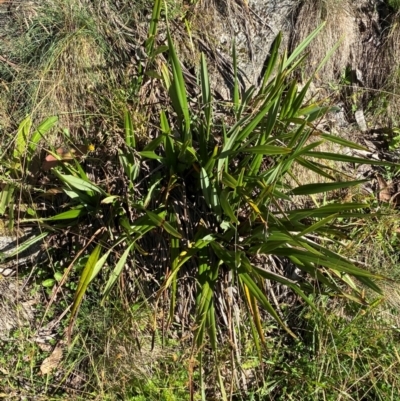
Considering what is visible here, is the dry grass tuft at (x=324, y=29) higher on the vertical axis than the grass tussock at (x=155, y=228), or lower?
higher

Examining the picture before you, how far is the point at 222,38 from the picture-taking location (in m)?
2.47

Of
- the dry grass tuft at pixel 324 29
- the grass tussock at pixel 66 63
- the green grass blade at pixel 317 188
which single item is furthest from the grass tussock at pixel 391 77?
the grass tussock at pixel 66 63

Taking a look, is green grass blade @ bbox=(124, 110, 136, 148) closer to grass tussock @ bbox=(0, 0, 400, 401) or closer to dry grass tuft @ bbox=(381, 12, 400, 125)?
grass tussock @ bbox=(0, 0, 400, 401)

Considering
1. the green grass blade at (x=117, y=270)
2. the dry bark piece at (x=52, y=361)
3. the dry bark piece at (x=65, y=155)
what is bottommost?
the dry bark piece at (x=52, y=361)

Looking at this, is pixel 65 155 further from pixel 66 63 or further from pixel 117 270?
pixel 117 270

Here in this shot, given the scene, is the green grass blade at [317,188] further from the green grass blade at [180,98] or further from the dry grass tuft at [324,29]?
the dry grass tuft at [324,29]

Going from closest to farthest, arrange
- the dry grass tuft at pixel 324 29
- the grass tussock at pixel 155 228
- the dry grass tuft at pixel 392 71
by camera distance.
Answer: the grass tussock at pixel 155 228 < the dry grass tuft at pixel 324 29 < the dry grass tuft at pixel 392 71

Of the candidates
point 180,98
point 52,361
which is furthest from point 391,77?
point 52,361

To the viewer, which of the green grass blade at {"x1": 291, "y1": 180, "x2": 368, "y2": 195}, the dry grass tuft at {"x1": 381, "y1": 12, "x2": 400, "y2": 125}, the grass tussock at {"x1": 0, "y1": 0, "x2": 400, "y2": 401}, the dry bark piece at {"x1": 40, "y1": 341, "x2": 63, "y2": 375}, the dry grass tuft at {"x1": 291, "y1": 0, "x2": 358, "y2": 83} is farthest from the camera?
the dry grass tuft at {"x1": 381, "y1": 12, "x2": 400, "y2": 125}

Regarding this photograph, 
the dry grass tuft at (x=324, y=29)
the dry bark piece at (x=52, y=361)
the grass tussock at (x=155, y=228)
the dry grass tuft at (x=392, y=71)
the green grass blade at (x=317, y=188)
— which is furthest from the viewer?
the dry grass tuft at (x=392, y=71)

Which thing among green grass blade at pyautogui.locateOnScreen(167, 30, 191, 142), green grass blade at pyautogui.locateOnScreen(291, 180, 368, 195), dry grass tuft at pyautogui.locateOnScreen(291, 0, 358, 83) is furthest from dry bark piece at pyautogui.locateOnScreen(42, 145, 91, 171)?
dry grass tuft at pyautogui.locateOnScreen(291, 0, 358, 83)

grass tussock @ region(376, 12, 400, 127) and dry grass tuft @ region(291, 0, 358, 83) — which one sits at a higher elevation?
dry grass tuft @ region(291, 0, 358, 83)

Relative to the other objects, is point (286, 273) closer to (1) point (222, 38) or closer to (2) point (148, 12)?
(1) point (222, 38)

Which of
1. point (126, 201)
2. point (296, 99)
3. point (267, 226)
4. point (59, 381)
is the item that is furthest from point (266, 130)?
point (59, 381)
